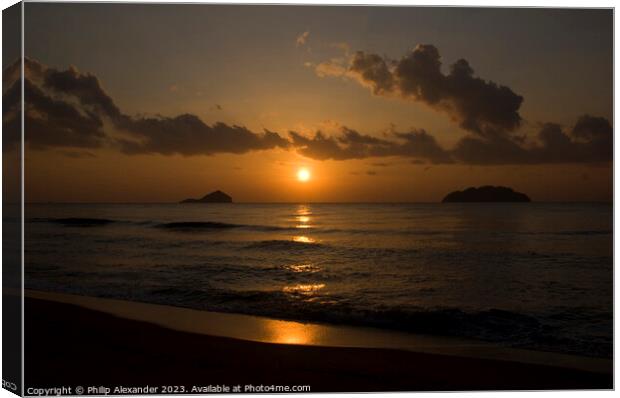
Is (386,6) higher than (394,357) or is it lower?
higher

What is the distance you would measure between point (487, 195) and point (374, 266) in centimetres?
87

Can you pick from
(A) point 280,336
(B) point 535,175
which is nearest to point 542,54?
(B) point 535,175

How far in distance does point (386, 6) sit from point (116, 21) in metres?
1.54

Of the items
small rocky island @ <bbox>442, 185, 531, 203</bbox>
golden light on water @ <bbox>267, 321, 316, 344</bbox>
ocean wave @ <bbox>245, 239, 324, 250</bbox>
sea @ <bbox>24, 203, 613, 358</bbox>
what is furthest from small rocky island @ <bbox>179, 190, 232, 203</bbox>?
small rocky island @ <bbox>442, 185, 531, 203</bbox>

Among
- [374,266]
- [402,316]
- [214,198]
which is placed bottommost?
[402,316]

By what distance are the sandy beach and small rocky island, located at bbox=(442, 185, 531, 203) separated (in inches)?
42.6

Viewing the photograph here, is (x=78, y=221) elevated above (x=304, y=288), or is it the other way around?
(x=78, y=221)

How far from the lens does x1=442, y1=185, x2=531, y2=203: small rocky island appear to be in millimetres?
4391

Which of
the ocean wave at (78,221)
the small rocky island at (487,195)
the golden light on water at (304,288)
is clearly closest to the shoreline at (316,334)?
the golden light on water at (304,288)

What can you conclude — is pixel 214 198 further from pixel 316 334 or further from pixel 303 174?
pixel 316 334

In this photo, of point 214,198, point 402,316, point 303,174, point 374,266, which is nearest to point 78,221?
point 214,198

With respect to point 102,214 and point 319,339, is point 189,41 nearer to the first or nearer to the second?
point 102,214

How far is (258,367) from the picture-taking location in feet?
12.3

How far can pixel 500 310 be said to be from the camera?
4.32 metres
